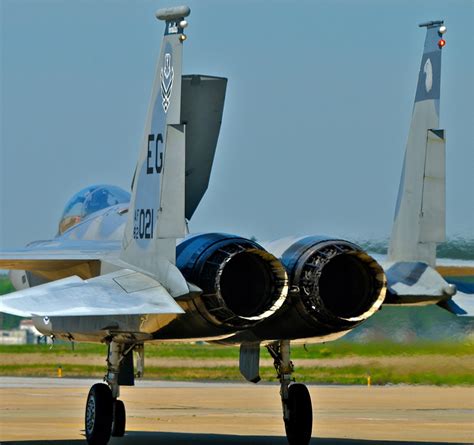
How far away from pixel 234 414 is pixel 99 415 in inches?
281

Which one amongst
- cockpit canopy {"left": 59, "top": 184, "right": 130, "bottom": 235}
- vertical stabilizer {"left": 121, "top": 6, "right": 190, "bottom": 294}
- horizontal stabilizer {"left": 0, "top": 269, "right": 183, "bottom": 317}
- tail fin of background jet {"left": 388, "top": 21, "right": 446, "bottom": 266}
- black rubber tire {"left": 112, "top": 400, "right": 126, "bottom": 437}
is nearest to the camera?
horizontal stabilizer {"left": 0, "top": 269, "right": 183, "bottom": 317}

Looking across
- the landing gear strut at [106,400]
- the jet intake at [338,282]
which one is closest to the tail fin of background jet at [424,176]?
the jet intake at [338,282]

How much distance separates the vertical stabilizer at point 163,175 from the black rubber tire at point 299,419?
9.09ft

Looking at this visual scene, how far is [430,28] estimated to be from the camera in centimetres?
1833

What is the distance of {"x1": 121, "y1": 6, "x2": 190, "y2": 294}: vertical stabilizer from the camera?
→ 55.9ft

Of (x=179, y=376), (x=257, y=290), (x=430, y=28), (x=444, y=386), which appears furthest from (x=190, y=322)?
(x=179, y=376)

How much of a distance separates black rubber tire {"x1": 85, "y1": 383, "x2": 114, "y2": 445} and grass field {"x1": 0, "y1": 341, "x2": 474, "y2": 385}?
39.7 feet

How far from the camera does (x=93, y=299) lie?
16422 mm

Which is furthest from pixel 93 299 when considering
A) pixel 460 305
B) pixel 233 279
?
pixel 460 305

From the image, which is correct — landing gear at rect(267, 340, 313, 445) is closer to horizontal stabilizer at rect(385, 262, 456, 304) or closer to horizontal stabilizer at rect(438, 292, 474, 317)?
horizontal stabilizer at rect(385, 262, 456, 304)

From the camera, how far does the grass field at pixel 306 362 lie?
29969 mm

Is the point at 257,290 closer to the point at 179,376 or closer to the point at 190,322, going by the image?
the point at 190,322

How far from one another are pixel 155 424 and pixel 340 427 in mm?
2801

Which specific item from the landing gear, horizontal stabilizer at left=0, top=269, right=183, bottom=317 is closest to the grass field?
the landing gear
